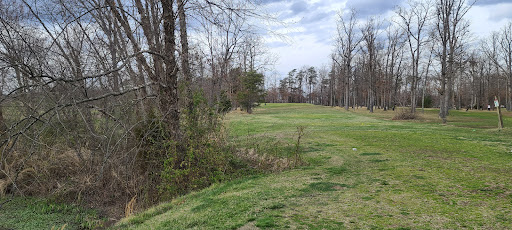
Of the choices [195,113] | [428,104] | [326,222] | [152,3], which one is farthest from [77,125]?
[428,104]

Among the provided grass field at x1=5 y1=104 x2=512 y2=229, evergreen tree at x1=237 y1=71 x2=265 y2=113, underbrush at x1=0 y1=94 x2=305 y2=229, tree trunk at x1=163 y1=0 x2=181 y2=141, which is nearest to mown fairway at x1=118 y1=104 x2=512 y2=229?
grass field at x1=5 y1=104 x2=512 y2=229

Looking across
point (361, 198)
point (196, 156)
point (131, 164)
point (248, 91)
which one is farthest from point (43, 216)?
point (248, 91)

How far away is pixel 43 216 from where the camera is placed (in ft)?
19.1

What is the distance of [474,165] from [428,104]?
2564 inches

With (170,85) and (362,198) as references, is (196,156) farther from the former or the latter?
(362,198)

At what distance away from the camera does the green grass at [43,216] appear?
5.40 metres

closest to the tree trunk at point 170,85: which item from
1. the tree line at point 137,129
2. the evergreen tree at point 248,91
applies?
the tree line at point 137,129

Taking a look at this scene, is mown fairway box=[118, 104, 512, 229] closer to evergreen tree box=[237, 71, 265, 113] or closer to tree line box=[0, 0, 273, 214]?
tree line box=[0, 0, 273, 214]

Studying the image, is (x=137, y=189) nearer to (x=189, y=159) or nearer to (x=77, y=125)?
(x=189, y=159)

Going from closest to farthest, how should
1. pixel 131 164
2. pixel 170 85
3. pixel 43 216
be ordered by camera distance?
pixel 43 216
pixel 131 164
pixel 170 85

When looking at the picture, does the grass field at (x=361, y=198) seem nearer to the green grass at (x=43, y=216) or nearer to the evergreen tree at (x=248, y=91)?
the green grass at (x=43, y=216)

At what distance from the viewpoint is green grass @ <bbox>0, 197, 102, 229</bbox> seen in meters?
5.40

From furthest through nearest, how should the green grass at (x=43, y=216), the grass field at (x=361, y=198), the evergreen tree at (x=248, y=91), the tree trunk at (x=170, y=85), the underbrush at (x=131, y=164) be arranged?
the evergreen tree at (x=248, y=91), the tree trunk at (x=170, y=85), the underbrush at (x=131, y=164), the green grass at (x=43, y=216), the grass field at (x=361, y=198)

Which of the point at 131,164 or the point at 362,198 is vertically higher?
the point at 131,164
